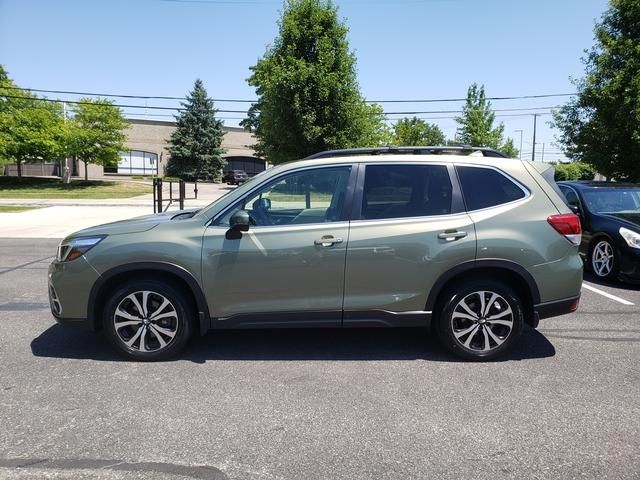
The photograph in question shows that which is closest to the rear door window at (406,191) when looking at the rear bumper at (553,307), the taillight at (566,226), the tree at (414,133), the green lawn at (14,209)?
the taillight at (566,226)

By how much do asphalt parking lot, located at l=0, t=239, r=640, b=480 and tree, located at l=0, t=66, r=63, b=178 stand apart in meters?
35.5

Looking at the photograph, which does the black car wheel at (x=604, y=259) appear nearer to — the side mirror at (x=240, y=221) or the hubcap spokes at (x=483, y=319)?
the hubcap spokes at (x=483, y=319)

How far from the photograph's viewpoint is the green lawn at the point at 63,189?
1194 inches

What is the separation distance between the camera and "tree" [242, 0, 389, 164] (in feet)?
68.0

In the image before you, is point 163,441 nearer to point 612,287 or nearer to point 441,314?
point 441,314

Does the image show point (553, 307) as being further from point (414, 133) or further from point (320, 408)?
point (414, 133)

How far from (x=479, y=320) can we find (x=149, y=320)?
2.81 metres

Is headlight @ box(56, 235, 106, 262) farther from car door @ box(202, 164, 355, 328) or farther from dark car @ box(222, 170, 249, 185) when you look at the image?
dark car @ box(222, 170, 249, 185)

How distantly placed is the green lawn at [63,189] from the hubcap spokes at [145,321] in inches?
1086

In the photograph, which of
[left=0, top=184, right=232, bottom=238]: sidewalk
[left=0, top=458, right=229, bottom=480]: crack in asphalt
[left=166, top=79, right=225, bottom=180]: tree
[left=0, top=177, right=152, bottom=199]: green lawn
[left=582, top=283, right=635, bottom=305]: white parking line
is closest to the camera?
[left=0, top=458, right=229, bottom=480]: crack in asphalt

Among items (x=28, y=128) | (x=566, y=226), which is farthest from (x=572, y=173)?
(x=566, y=226)

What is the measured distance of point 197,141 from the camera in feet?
162

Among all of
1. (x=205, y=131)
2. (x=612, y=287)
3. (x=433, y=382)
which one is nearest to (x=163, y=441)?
(x=433, y=382)

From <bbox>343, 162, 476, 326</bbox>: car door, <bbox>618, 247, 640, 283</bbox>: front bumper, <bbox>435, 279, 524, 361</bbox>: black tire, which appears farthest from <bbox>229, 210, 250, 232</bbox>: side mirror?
<bbox>618, 247, 640, 283</bbox>: front bumper
